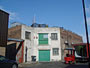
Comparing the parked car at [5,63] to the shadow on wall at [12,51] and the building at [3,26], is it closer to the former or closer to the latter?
the building at [3,26]

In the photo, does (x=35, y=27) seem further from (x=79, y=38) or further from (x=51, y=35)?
(x=79, y=38)

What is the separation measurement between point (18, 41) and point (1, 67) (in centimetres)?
1059

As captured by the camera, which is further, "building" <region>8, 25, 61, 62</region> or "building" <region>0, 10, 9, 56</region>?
"building" <region>8, 25, 61, 62</region>

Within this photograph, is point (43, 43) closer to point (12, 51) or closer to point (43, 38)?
point (43, 38)

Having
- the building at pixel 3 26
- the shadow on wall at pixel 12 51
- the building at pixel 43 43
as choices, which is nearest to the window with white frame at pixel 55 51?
the building at pixel 43 43

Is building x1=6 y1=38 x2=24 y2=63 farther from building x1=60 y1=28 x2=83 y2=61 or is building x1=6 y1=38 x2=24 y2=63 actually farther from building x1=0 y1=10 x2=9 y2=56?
building x1=60 y1=28 x2=83 y2=61

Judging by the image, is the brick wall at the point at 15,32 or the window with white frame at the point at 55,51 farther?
the window with white frame at the point at 55,51

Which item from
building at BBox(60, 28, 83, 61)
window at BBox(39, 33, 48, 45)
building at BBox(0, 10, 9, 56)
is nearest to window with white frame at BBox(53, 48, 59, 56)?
building at BBox(60, 28, 83, 61)

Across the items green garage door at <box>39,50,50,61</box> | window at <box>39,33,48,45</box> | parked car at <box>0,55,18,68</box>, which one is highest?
window at <box>39,33,48,45</box>

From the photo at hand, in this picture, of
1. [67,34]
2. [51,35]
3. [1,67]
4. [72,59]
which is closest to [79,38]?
[67,34]

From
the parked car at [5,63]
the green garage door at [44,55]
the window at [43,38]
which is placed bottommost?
the green garage door at [44,55]

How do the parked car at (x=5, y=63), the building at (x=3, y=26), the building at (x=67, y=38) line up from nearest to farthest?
1. the parked car at (x=5, y=63)
2. the building at (x=3, y=26)
3. the building at (x=67, y=38)

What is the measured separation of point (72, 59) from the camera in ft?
67.4

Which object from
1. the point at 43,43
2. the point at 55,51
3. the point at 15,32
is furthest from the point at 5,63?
the point at 55,51
